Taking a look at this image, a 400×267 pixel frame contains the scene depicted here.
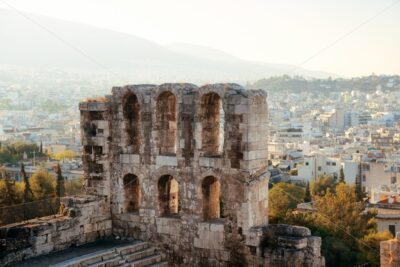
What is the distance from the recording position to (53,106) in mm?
199625

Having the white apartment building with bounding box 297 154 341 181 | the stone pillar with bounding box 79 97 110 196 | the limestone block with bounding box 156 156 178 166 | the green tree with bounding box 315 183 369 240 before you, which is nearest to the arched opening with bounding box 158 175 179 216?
the limestone block with bounding box 156 156 178 166

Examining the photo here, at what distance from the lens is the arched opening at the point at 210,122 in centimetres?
1684

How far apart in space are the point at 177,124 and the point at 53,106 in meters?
187

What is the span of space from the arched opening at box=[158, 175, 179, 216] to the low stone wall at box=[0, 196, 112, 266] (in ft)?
5.53

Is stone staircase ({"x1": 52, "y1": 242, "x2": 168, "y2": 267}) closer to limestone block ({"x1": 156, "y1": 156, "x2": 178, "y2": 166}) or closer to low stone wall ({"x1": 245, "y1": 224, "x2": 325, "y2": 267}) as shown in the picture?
limestone block ({"x1": 156, "y1": 156, "x2": 178, "y2": 166})

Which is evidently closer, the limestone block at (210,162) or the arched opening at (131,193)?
the limestone block at (210,162)

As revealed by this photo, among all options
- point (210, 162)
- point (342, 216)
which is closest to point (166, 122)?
point (210, 162)

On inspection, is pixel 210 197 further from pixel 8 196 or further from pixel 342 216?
pixel 8 196

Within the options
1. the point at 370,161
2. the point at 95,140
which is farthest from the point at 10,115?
the point at 95,140

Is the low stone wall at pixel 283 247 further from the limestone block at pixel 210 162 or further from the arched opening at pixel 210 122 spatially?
the arched opening at pixel 210 122

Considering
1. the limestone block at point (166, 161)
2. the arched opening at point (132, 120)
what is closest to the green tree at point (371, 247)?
the arched opening at point (132, 120)

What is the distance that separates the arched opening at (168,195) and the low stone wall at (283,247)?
272 cm

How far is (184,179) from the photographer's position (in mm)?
16969

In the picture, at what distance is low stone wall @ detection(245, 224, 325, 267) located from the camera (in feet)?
50.8
